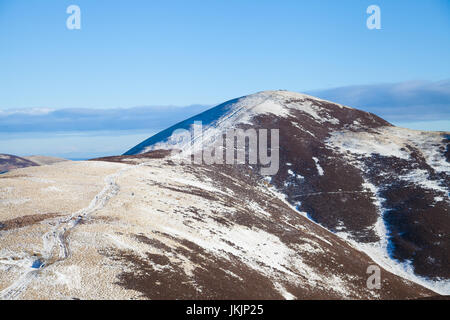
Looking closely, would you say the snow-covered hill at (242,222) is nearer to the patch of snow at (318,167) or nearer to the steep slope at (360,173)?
the steep slope at (360,173)

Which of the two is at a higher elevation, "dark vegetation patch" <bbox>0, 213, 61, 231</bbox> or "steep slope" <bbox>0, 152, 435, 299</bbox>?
"dark vegetation patch" <bbox>0, 213, 61, 231</bbox>

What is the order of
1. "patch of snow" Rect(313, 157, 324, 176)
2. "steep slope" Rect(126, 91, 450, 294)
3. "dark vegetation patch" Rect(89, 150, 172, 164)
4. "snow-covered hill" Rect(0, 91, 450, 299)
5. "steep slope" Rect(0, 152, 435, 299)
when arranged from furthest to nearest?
"patch of snow" Rect(313, 157, 324, 176) → "dark vegetation patch" Rect(89, 150, 172, 164) → "steep slope" Rect(126, 91, 450, 294) → "snow-covered hill" Rect(0, 91, 450, 299) → "steep slope" Rect(0, 152, 435, 299)

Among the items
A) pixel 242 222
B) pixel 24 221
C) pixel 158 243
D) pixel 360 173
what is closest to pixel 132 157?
pixel 242 222

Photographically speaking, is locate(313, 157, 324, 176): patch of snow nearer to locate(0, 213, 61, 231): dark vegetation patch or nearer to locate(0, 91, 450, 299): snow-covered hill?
locate(0, 91, 450, 299): snow-covered hill

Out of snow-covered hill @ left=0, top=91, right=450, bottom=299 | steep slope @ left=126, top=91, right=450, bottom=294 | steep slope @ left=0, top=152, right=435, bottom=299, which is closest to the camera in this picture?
steep slope @ left=0, top=152, right=435, bottom=299

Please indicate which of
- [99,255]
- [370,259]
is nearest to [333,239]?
[370,259]

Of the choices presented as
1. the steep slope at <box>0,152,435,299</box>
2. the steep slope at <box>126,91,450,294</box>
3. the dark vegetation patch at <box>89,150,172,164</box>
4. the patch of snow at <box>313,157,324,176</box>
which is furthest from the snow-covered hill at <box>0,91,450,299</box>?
the patch of snow at <box>313,157,324,176</box>

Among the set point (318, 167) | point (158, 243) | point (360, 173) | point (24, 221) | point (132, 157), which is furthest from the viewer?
point (318, 167)

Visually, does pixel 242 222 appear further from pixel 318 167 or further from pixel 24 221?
pixel 318 167
